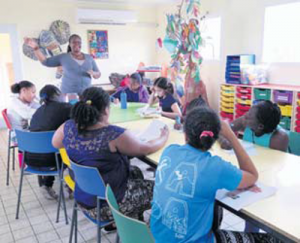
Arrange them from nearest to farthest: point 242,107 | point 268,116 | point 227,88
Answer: point 268,116 → point 242,107 → point 227,88

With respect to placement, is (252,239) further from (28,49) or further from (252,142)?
(28,49)

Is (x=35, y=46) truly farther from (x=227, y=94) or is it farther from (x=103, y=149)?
(x=227, y=94)

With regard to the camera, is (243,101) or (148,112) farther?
(243,101)

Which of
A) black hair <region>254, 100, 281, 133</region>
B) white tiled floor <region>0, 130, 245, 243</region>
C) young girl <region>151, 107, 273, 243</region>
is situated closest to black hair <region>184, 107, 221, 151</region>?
young girl <region>151, 107, 273, 243</region>

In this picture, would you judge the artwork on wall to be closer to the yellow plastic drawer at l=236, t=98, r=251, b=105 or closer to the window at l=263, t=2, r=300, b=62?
the yellow plastic drawer at l=236, t=98, r=251, b=105

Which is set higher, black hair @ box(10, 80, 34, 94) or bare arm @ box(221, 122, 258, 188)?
black hair @ box(10, 80, 34, 94)

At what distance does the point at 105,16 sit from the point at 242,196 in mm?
5440

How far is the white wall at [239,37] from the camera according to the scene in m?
4.29

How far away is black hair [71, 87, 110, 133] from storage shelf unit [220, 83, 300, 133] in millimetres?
2397

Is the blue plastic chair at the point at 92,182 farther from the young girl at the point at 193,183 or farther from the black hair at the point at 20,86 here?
the black hair at the point at 20,86

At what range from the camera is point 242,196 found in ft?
4.23

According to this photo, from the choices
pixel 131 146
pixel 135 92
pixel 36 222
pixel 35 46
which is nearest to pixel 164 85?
pixel 135 92

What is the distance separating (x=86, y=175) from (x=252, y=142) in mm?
1206

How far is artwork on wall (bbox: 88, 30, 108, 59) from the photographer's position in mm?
6020
